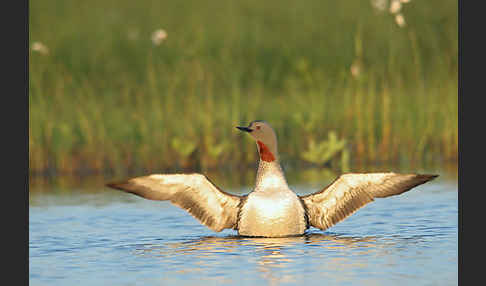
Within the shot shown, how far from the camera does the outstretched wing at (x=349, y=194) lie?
1317cm

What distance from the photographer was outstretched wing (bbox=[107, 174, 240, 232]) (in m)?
13.1

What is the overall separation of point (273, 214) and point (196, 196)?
3.29ft

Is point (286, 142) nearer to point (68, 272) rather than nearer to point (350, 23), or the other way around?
point (350, 23)

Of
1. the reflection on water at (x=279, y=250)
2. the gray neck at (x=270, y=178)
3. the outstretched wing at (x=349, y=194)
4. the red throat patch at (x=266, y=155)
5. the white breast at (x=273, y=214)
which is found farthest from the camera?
the outstretched wing at (x=349, y=194)

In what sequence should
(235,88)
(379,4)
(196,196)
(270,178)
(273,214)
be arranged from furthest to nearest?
(235,88) < (379,4) < (196,196) < (270,178) < (273,214)

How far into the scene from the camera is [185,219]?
577 inches

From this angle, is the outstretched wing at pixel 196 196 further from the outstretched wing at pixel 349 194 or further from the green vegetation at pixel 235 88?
the green vegetation at pixel 235 88

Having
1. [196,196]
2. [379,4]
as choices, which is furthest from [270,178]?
[379,4]

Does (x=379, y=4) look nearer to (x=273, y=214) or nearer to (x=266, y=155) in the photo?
(x=266, y=155)

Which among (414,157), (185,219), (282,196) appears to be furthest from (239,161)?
(282,196)

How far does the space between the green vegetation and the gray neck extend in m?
5.94

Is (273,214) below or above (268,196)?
below

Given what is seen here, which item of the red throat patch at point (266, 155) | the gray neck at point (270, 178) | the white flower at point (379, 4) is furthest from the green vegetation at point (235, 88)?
the gray neck at point (270, 178)

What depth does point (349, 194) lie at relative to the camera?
1332 centimetres
